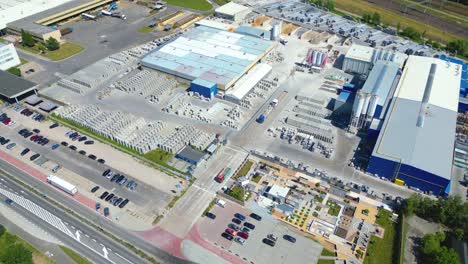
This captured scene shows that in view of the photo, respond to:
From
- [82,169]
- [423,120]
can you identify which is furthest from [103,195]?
[423,120]

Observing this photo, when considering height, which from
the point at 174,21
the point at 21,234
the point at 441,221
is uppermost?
the point at 174,21

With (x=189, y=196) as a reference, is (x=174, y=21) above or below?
above

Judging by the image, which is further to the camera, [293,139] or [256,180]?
[293,139]

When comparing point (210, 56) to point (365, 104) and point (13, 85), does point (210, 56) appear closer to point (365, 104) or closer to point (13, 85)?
point (365, 104)

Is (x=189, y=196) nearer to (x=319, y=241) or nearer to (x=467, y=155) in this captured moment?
(x=319, y=241)

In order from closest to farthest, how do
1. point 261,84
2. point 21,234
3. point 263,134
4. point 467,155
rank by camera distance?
point 21,234 → point 467,155 → point 263,134 → point 261,84

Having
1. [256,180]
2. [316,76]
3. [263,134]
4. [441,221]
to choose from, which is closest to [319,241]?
[256,180]

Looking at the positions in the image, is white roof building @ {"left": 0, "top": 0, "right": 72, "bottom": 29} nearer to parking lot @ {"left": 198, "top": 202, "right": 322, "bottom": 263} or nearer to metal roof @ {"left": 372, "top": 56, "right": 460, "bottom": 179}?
parking lot @ {"left": 198, "top": 202, "right": 322, "bottom": 263}
